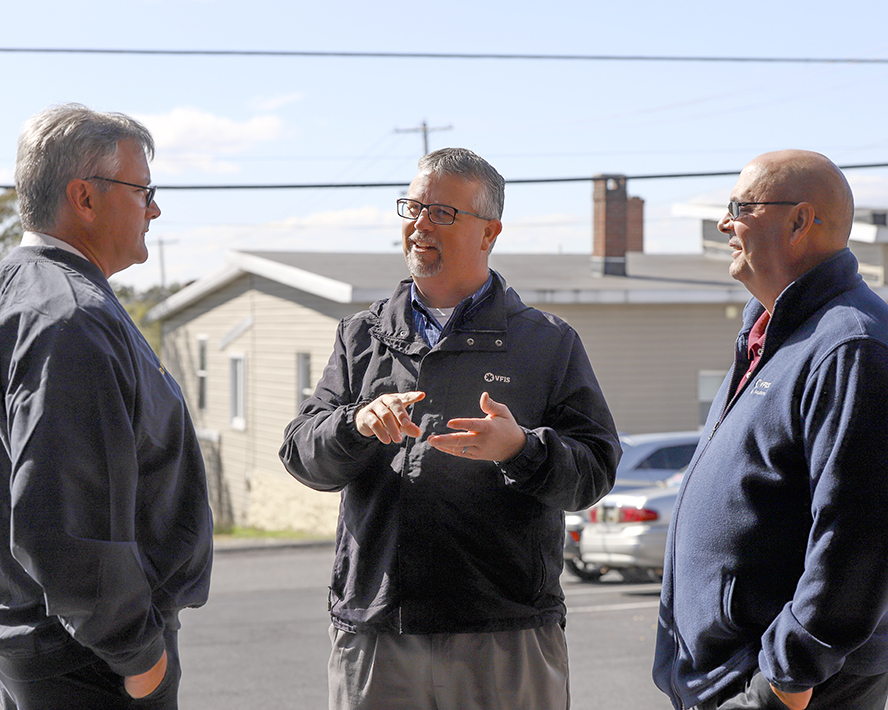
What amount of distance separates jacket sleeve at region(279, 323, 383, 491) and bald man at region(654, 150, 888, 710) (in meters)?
0.96

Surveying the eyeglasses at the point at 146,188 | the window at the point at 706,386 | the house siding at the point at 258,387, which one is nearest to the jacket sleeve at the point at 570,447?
the eyeglasses at the point at 146,188

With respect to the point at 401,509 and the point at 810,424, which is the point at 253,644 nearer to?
the point at 401,509

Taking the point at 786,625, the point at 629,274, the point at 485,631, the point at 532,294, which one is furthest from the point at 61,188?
the point at 629,274

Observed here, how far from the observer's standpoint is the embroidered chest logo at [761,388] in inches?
101

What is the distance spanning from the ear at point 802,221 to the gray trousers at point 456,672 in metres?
1.34

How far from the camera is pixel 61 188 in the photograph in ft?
8.29

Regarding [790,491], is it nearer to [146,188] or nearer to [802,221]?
[802,221]

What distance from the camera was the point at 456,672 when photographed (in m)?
2.83

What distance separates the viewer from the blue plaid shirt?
122 inches

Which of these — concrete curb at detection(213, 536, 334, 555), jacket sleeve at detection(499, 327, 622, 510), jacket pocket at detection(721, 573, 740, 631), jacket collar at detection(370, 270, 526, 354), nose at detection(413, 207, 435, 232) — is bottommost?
concrete curb at detection(213, 536, 334, 555)

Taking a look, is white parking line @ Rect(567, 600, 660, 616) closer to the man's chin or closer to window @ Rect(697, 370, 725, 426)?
the man's chin

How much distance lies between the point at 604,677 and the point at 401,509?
14.2 feet

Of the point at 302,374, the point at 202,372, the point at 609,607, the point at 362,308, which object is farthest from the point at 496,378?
the point at 202,372

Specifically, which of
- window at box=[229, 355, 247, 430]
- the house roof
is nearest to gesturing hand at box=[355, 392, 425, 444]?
the house roof
